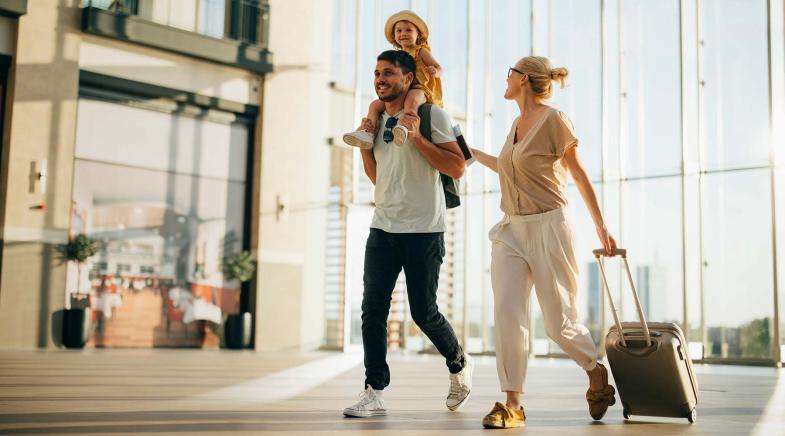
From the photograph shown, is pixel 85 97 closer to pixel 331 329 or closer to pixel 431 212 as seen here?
pixel 331 329

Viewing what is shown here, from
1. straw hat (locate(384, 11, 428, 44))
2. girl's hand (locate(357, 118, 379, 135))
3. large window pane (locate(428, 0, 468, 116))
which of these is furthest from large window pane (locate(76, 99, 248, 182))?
girl's hand (locate(357, 118, 379, 135))

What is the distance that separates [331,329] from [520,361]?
11857 millimetres

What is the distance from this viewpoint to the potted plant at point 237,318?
1329 centimetres

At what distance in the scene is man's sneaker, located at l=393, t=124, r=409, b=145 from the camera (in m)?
3.37

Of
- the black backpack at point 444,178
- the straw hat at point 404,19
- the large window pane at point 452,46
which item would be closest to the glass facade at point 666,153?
the large window pane at point 452,46

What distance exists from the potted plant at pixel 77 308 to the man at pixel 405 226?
8.94m

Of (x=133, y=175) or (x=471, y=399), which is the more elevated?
(x=133, y=175)

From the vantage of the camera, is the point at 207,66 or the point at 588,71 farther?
the point at 207,66

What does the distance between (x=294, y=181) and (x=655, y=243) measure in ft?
19.0

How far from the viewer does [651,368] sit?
325 cm

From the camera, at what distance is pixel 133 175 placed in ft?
41.3

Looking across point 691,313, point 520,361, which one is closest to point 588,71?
point 691,313

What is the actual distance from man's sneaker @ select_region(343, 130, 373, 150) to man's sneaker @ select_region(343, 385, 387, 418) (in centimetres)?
94

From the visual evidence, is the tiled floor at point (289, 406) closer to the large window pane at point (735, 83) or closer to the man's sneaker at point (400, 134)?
the man's sneaker at point (400, 134)
